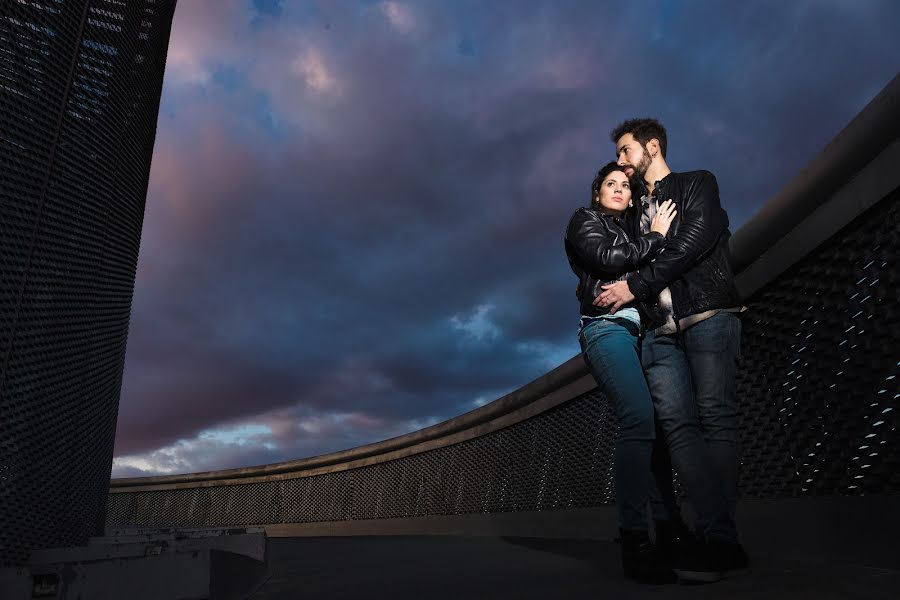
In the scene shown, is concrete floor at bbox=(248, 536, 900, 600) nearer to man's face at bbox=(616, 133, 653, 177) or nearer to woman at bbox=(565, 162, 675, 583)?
woman at bbox=(565, 162, 675, 583)

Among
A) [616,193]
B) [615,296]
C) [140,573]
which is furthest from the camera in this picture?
[616,193]

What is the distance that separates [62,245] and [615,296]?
7.68 ft

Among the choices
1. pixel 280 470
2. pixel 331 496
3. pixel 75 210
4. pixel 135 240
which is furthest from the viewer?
pixel 280 470

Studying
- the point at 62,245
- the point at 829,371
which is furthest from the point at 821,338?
the point at 62,245

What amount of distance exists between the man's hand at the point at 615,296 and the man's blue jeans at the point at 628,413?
66 millimetres

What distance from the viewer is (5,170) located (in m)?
2.16

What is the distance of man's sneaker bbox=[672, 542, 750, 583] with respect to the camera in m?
1.79

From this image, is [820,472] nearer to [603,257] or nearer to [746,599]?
[746,599]

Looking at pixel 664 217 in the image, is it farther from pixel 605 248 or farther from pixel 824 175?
pixel 824 175

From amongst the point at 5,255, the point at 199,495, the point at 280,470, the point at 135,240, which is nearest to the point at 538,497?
the point at 135,240

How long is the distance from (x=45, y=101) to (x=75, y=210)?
52 cm

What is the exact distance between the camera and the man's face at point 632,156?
8.04 ft

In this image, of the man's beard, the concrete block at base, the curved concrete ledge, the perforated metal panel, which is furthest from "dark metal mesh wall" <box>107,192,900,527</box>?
the concrete block at base

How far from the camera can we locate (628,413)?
206 centimetres
